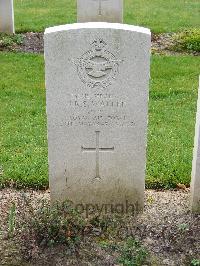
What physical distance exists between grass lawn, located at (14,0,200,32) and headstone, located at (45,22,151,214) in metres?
7.57

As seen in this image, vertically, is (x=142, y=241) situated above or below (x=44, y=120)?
below

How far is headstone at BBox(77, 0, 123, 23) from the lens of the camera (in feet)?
38.3

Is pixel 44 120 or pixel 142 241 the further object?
pixel 44 120

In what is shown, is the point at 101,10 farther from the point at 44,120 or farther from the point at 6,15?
the point at 44,120

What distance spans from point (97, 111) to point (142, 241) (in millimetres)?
1205

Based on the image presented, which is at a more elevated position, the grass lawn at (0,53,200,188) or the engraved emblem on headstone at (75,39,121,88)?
the engraved emblem on headstone at (75,39,121,88)

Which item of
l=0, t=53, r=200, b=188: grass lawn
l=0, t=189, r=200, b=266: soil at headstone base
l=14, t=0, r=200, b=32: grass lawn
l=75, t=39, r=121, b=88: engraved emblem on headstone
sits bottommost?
l=0, t=189, r=200, b=266: soil at headstone base

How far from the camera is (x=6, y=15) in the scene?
11500mm

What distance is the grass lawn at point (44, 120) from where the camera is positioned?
612 centimetres

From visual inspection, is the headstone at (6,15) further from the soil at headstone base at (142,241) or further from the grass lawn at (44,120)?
the soil at headstone base at (142,241)

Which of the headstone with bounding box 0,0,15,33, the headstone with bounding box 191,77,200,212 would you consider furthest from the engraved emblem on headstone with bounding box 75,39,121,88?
the headstone with bounding box 0,0,15,33

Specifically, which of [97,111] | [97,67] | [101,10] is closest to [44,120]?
[97,111]

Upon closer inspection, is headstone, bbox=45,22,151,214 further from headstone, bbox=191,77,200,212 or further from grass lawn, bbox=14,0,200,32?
grass lawn, bbox=14,0,200,32

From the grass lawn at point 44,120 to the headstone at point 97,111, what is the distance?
2.64 feet
